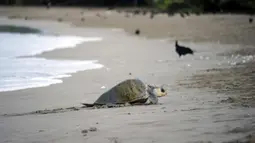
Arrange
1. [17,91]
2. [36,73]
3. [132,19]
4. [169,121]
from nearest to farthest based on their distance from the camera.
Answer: [169,121]
[17,91]
[36,73]
[132,19]

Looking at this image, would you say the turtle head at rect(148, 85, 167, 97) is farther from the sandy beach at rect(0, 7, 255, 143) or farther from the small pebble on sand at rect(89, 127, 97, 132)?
the small pebble on sand at rect(89, 127, 97, 132)

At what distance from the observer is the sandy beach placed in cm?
527

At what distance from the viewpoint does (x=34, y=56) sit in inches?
601

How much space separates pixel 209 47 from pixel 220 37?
266 cm

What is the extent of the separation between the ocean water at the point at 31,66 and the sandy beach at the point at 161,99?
43 centimetres

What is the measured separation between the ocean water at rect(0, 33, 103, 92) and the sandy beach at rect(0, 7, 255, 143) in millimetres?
434

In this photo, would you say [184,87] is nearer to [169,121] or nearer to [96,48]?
[169,121]

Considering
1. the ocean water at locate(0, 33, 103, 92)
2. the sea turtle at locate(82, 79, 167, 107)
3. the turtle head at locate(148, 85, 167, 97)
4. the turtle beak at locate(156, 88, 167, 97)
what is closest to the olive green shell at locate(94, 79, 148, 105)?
the sea turtle at locate(82, 79, 167, 107)

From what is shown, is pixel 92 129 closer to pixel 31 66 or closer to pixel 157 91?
pixel 157 91

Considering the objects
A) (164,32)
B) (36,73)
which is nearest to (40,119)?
(36,73)

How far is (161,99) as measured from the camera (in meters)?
7.60

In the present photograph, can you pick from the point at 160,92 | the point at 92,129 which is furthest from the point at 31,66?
the point at 92,129

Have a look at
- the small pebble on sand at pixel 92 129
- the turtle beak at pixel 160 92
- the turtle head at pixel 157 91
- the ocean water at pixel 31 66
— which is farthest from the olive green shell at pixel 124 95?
the ocean water at pixel 31 66

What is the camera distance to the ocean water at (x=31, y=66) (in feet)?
33.9
